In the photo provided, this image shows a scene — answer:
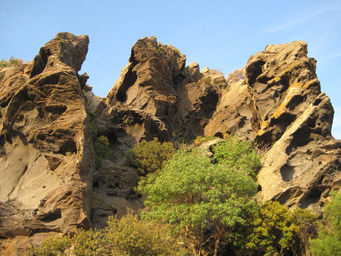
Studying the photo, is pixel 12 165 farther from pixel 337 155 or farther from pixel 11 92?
pixel 337 155

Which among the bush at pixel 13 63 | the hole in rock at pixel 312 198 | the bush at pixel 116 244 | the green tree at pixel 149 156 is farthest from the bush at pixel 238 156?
the bush at pixel 13 63

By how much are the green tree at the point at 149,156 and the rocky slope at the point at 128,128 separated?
1518 millimetres

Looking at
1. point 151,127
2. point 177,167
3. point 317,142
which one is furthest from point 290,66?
point 177,167

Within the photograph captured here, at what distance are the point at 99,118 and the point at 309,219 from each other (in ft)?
74.2

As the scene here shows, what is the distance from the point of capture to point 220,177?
2525 centimetres

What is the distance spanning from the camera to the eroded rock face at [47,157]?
23.4m

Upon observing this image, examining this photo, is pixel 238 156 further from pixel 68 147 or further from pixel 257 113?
pixel 68 147

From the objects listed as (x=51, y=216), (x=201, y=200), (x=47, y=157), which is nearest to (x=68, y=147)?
(x=47, y=157)

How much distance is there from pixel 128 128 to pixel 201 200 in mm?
15679

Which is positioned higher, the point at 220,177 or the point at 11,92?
the point at 11,92

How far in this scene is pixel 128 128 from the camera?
3862 centimetres

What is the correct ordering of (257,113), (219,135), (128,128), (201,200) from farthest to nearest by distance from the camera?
(219,135) < (257,113) < (128,128) < (201,200)

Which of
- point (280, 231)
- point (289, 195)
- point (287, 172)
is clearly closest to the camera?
point (280, 231)

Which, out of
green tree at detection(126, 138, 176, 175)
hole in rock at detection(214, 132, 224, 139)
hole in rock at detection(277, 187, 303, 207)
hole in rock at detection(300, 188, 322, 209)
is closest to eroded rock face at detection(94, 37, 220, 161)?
green tree at detection(126, 138, 176, 175)
